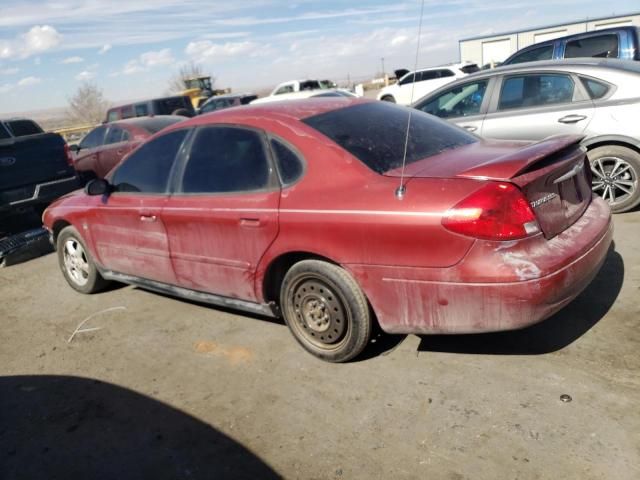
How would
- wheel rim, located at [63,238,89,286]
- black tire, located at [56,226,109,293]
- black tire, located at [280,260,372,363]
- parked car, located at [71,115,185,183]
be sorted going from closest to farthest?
black tire, located at [280,260,372,363] → black tire, located at [56,226,109,293] → wheel rim, located at [63,238,89,286] → parked car, located at [71,115,185,183]

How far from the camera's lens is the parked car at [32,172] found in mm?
6844

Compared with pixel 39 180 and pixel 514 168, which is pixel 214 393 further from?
pixel 39 180

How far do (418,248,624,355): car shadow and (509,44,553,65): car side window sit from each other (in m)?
7.06

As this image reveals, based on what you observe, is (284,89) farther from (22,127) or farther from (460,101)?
(460,101)

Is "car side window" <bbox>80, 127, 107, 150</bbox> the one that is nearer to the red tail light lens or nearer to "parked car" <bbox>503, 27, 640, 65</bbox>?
"parked car" <bbox>503, 27, 640, 65</bbox>

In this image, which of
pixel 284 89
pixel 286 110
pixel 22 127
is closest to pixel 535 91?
pixel 286 110

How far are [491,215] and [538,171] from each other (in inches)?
18.0

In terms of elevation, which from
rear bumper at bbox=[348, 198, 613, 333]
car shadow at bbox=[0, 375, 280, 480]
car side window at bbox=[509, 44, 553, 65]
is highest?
car side window at bbox=[509, 44, 553, 65]

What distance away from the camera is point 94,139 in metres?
11.1

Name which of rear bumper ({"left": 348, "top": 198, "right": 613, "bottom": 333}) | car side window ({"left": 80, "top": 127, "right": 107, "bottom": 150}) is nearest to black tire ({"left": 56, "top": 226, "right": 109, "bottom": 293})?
rear bumper ({"left": 348, "top": 198, "right": 613, "bottom": 333})

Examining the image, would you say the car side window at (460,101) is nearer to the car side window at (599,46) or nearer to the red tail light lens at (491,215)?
the red tail light lens at (491,215)

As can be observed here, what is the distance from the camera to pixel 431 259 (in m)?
2.81

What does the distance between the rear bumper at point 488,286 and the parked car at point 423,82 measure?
16.3 metres

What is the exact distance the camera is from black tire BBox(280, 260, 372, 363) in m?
3.17
